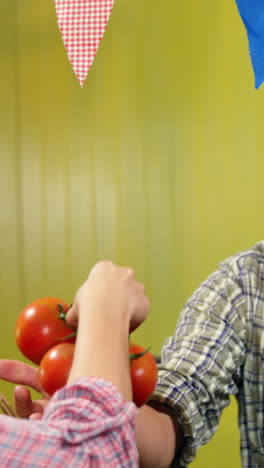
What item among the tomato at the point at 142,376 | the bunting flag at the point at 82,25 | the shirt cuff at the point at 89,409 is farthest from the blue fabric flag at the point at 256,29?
the shirt cuff at the point at 89,409

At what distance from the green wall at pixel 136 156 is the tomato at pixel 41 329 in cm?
204

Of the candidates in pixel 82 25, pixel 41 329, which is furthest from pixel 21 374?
pixel 82 25

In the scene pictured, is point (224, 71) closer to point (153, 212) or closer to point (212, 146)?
point (212, 146)

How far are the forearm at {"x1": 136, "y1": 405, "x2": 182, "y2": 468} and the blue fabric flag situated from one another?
2.55ft

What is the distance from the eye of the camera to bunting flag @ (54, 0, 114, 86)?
63.6 inches

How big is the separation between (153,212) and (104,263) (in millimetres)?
2284

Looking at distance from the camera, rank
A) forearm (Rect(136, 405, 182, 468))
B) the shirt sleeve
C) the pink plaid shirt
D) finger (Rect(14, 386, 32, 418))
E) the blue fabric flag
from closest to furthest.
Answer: the pink plaid shirt < finger (Rect(14, 386, 32, 418)) < forearm (Rect(136, 405, 182, 468)) < the shirt sleeve < the blue fabric flag

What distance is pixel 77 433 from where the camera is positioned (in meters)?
0.62

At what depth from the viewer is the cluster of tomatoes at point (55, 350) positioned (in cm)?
81

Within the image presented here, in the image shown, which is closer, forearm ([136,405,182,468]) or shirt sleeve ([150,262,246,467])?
forearm ([136,405,182,468])

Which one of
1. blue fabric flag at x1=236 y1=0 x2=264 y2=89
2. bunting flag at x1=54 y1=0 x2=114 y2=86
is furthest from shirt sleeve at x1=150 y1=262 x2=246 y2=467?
bunting flag at x1=54 y1=0 x2=114 y2=86

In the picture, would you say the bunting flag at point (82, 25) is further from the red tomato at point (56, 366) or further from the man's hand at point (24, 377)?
the red tomato at point (56, 366)

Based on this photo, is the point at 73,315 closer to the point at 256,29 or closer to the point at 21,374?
the point at 21,374

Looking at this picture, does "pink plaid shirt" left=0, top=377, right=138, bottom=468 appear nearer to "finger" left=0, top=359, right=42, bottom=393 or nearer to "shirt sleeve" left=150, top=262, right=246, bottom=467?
"finger" left=0, top=359, right=42, bottom=393
